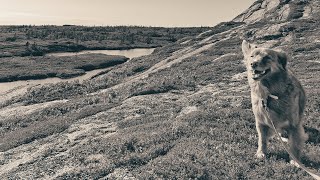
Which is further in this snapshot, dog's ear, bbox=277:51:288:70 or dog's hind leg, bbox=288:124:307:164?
dog's hind leg, bbox=288:124:307:164

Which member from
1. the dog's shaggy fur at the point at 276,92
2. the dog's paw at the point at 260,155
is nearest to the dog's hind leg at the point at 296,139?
the dog's shaggy fur at the point at 276,92

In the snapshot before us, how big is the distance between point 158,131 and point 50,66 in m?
50.4

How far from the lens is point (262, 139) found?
37.8 feet

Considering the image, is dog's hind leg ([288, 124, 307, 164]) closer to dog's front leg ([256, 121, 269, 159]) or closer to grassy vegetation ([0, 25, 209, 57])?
dog's front leg ([256, 121, 269, 159])

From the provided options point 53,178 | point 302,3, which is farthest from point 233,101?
point 302,3

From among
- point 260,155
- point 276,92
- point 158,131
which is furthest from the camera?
point 158,131

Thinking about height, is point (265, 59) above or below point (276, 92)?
above

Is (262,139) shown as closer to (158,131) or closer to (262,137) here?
(262,137)

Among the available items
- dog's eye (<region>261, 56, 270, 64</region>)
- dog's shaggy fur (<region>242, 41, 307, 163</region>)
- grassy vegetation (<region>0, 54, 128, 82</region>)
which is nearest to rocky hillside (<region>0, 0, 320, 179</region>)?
dog's shaggy fur (<region>242, 41, 307, 163</region>)

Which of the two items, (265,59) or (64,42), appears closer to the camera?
(265,59)

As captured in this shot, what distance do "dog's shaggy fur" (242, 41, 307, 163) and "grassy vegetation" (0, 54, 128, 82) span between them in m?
48.1

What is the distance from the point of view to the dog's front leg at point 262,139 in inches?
442

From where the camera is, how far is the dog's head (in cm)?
952

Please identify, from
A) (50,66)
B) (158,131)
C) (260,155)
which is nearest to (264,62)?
(260,155)
